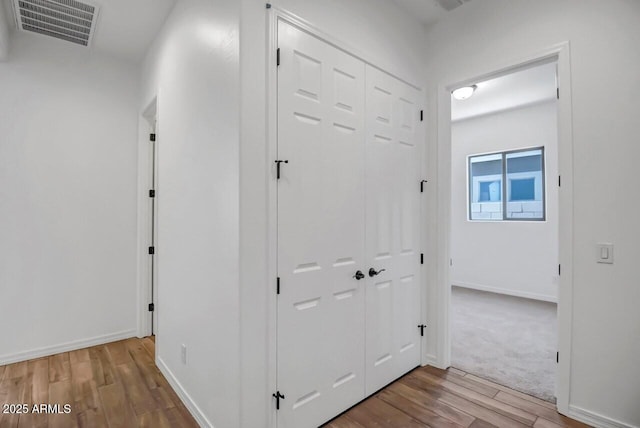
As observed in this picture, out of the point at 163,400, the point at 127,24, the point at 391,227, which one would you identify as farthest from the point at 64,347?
the point at 391,227

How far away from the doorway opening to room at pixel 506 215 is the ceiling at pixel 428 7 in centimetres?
118

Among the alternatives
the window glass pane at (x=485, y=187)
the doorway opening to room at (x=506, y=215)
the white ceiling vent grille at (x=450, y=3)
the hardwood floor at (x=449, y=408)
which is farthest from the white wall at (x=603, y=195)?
the window glass pane at (x=485, y=187)

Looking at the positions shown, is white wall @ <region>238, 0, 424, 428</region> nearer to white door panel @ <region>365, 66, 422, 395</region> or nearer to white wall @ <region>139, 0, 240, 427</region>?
white wall @ <region>139, 0, 240, 427</region>

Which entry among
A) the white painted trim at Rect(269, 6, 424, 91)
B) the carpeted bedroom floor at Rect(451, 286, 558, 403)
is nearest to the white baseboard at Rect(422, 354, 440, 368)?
the carpeted bedroom floor at Rect(451, 286, 558, 403)

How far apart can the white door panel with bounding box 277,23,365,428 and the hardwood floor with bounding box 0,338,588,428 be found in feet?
1.14

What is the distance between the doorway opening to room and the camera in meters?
3.70

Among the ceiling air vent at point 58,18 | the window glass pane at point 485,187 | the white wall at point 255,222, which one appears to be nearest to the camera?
the white wall at point 255,222

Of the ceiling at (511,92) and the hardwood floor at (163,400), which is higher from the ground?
the ceiling at (511,92)

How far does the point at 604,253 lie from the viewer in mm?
1941

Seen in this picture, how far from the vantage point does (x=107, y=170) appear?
3252 mm

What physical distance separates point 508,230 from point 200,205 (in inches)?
201

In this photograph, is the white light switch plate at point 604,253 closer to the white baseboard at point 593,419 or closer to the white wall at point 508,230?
the white baseboard at point 593,419

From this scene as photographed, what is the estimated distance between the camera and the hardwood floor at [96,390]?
2.00 metres

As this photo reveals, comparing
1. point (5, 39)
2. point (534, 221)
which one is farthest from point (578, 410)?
point (5, 39)
